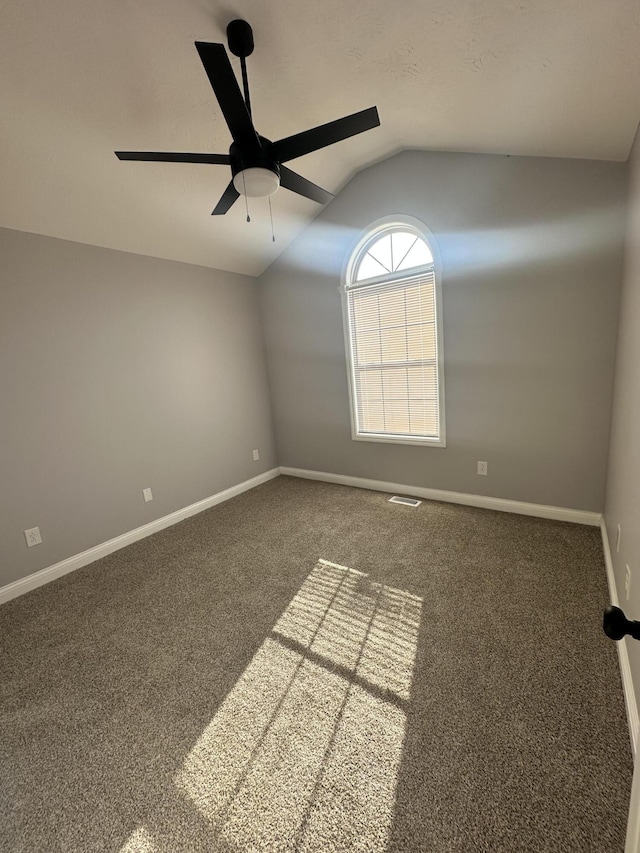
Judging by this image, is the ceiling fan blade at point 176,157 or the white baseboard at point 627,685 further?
the ceiling fan blade at point 176,157

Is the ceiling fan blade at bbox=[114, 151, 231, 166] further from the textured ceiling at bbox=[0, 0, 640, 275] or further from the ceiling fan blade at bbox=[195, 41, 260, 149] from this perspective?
the textured ceiling at bbox=[0, 0, 640, 275]

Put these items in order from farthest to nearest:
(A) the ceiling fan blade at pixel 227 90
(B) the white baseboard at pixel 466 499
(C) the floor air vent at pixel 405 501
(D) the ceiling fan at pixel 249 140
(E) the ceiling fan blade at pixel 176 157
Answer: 1. (C) the floor air vent at pixel 405 501
2. (B) the white baseboard at pixel 466 499
3. (E) the ceiling fan blade at pixel 176 157
4. (D) the ceiling fan at pixel 249 140
5. (A) the ceiling fan blade at pixel 227 90

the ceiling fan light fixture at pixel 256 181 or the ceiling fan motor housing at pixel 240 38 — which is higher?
the ceiling fan motor housing at pixel 240 38

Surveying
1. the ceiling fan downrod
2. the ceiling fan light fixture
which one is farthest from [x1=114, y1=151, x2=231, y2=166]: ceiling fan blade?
the ceiling fan downrod

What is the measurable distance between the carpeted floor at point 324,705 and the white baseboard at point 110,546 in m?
0.10

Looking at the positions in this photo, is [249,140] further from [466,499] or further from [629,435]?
[466,499]

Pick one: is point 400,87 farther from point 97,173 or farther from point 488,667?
point 488,667

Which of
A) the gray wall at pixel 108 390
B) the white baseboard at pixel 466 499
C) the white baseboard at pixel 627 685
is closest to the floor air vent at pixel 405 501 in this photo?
the white baseboard at pixel 466 499

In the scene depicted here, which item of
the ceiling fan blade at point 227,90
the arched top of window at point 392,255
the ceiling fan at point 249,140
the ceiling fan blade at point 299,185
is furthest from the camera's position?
the arched top of window at point 392,255

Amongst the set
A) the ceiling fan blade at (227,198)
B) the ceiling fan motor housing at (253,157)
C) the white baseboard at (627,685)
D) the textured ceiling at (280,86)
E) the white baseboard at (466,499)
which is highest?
the textured ceiling at (280,86)

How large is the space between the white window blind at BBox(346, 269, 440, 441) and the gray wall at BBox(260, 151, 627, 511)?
0.53 feet

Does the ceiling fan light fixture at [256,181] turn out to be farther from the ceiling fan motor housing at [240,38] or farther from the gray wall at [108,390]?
the gray wall at [108,390]

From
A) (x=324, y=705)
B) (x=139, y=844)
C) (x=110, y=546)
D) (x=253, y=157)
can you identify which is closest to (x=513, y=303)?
(x=253, y=157)

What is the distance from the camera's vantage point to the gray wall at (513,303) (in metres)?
2.36
